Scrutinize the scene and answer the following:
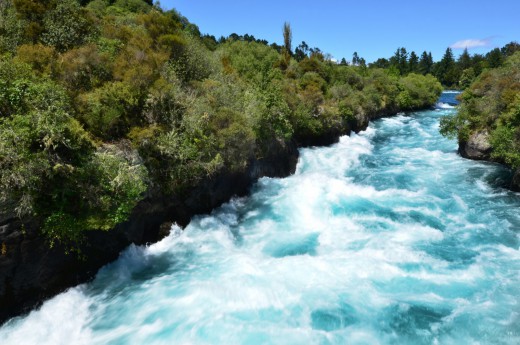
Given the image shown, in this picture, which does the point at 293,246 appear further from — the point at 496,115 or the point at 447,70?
the point at 447,70

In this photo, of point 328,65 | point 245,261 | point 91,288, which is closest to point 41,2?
point 91,288

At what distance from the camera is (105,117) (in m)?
14.1

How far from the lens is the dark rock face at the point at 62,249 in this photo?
9.97m

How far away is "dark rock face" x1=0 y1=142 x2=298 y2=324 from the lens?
997cm

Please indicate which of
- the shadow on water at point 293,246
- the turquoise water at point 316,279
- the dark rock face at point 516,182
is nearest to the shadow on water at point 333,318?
the turquoise water at point 316,279

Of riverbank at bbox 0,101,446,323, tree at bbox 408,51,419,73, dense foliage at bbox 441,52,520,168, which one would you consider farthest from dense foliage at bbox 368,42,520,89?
riverbank at bbox 0,101,446,323

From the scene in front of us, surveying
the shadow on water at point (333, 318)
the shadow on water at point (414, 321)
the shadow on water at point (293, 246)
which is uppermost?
the shadow on water at point (293, 246)

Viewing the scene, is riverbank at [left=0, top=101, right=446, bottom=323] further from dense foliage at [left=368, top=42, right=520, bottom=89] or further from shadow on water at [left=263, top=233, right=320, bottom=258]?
dense foliage at [left=368, top=42, right=520, bottom=89]

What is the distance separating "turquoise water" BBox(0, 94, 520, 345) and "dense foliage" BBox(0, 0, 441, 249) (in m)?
2.52

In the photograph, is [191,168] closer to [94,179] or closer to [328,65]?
[94,179]

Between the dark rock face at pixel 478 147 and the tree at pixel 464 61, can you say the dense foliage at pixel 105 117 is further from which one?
the tree at pixel 464 61

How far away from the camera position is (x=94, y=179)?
38.2ft

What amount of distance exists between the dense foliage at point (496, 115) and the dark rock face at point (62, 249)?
18.1 m

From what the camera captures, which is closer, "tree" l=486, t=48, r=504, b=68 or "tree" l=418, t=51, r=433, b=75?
"tree" l=486, t=48, r=504, b=68
